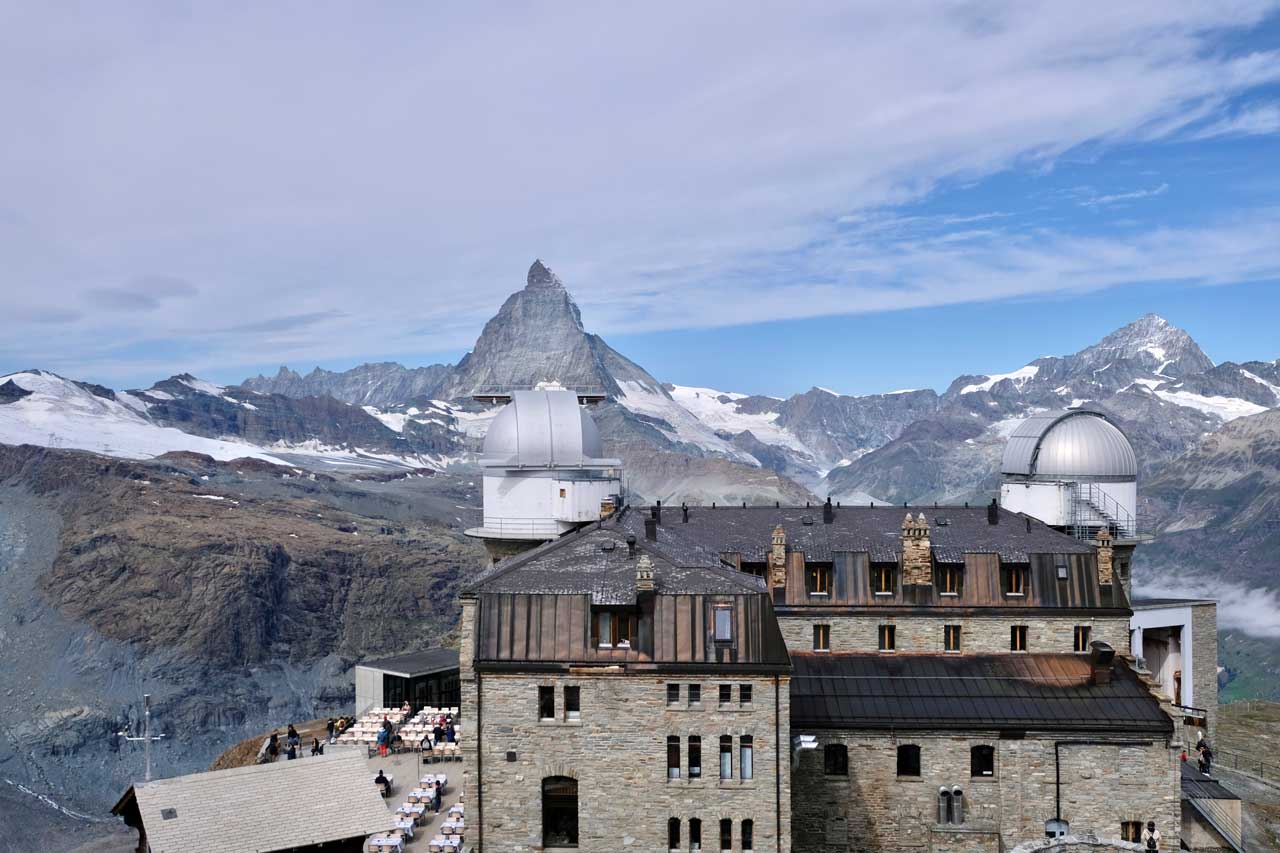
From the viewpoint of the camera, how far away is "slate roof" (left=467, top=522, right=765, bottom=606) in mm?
39750

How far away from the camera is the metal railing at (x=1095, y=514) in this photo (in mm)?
60938

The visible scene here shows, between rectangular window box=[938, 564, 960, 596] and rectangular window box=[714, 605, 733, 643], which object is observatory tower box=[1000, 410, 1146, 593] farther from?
rectangular window box=[714, 605, 733, 643]

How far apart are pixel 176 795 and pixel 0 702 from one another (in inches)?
6650

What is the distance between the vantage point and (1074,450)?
62375 mm

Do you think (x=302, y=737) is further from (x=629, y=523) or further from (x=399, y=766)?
(x=629, y=523)

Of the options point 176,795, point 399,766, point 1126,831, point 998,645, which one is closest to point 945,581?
point 998,645

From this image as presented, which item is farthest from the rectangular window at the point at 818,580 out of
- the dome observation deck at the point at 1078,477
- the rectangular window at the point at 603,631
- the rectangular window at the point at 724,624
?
the dome observation deck at the point at 1078,477

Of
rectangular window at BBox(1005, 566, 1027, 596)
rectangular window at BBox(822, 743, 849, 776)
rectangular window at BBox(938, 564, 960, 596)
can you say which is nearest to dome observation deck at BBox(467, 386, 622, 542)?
rectangular window at BBox(938, 564, 960, 596)

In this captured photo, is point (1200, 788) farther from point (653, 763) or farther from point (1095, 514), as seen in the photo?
point (653, 763)

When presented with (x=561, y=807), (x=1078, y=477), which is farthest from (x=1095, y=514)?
(x=561, y=807)

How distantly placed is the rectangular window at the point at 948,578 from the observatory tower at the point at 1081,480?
13.6 metres

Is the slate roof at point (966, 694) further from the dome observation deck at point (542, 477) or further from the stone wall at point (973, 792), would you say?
the dome observation deck at point (542, 477)

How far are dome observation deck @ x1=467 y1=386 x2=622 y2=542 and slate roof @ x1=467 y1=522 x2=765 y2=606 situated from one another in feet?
69.5

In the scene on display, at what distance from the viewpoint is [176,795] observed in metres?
35.5
